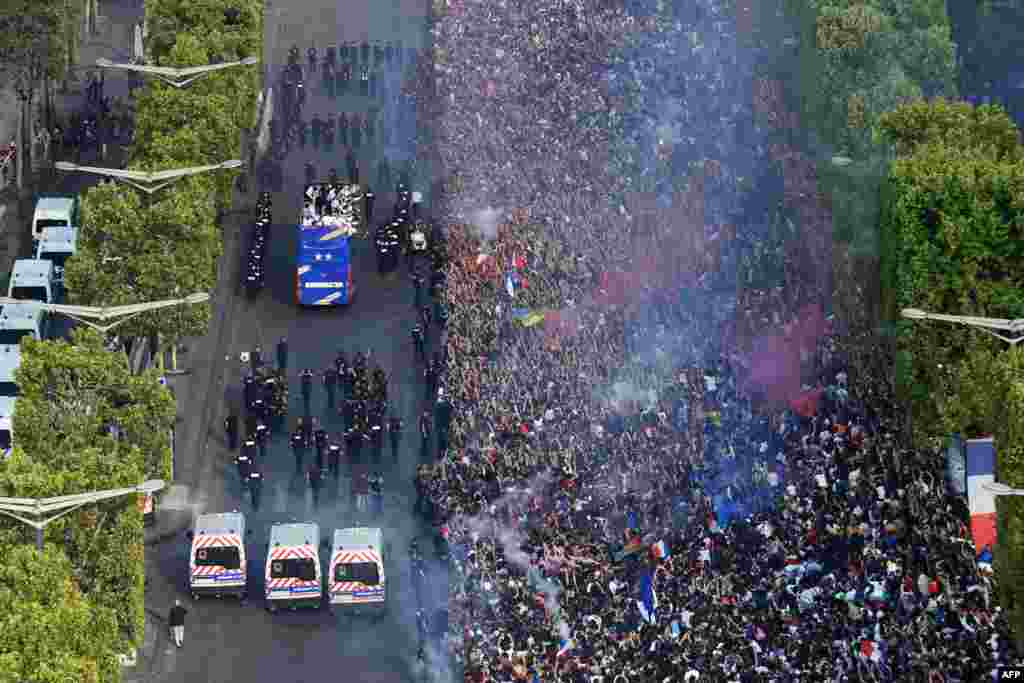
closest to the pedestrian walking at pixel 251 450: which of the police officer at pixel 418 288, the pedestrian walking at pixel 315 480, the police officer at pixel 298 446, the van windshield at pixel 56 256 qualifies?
the police officer at pixel 298 446

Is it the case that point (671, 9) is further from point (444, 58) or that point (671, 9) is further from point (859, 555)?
point (859, 555)

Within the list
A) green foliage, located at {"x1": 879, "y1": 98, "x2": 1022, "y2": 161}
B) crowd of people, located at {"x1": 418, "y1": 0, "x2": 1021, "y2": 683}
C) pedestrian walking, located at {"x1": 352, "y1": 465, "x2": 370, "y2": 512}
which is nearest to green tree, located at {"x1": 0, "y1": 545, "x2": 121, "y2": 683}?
crowd of people, located at {"x1": 418, "y1": 0, "x2": 1021, "y2": 683}

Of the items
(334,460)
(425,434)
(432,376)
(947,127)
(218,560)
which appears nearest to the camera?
(218,560)

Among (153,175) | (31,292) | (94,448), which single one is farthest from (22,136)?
(94,448)

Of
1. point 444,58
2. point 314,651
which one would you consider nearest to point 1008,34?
point 444,58

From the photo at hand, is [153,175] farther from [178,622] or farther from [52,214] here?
[178,622]

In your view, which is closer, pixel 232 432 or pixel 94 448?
pixel 94 448

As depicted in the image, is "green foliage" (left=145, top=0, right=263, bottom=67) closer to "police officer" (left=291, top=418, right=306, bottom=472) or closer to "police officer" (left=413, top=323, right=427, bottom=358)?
"police officer" (left=413, top=323, right=427, bottom=358)
